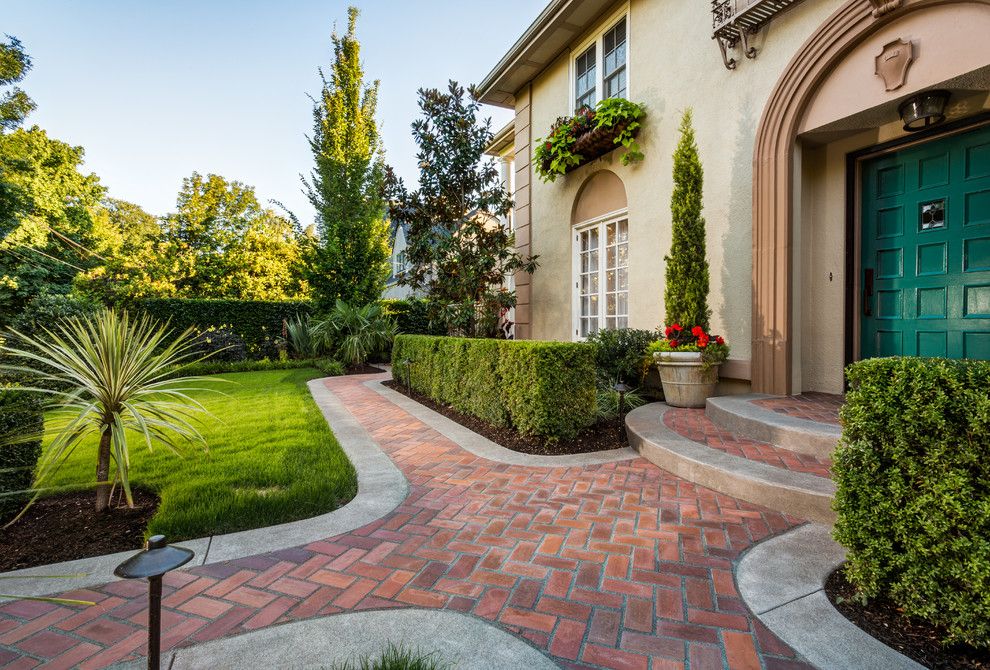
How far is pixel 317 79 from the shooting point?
1523 cm

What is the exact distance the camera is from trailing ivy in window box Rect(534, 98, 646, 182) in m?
6.52

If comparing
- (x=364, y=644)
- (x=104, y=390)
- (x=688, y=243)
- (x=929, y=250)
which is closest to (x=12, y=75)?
(x=104, y=390)

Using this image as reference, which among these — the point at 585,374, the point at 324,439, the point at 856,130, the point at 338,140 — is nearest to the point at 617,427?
the point at 585,374

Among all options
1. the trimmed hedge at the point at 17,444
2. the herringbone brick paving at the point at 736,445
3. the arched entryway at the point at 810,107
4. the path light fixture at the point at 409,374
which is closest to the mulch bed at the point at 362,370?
the path light fixture at the point at 409,374

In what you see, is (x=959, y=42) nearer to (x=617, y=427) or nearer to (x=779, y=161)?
(x=779, y=161)

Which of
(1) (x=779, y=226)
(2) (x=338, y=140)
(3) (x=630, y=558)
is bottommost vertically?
(3) (x=630, y=558)

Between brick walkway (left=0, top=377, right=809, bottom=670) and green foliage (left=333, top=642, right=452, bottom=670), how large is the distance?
0.33m

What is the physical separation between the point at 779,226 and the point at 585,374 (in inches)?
106

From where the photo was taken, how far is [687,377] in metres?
5.21

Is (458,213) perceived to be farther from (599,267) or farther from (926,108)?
(926,108)

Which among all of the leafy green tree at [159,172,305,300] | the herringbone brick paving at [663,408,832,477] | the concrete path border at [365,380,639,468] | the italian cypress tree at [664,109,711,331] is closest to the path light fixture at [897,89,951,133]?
the italian cypress tree at [664,109,711,331]

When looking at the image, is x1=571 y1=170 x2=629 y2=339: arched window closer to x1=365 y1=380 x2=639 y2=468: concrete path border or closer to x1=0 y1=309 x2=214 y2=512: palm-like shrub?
x1=365 y1=380 x2=639 y2=468: concrete path border

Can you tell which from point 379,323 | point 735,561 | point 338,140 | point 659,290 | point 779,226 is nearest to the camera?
point 735,561

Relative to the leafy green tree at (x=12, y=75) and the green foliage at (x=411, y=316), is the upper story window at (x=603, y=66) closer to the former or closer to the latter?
the green foliage at (x=411, y=316)
